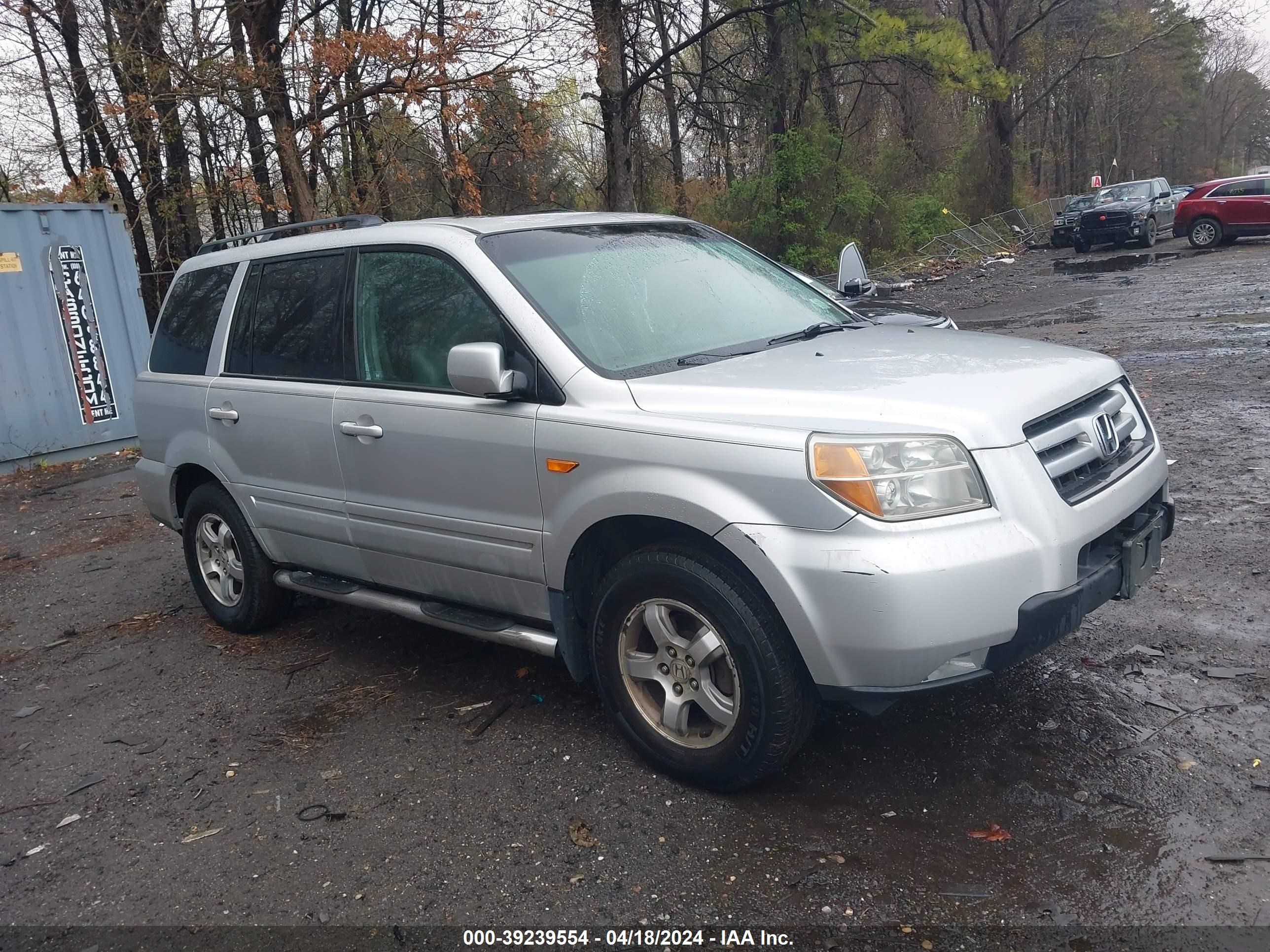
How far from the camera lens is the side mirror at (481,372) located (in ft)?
11.7

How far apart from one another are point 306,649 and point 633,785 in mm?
2324

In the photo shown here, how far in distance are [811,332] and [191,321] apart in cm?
331

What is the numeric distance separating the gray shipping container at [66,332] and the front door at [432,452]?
813 centimetres

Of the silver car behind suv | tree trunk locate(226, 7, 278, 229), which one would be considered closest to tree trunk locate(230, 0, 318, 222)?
tree trunk locate(226, 7, 278, 229)

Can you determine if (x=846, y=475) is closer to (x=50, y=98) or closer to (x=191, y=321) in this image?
(x=191, y=321)

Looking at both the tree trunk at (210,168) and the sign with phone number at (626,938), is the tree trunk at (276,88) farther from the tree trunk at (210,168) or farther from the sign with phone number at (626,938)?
the sign with phone number at (626,938)

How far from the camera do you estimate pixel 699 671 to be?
11.2 feet

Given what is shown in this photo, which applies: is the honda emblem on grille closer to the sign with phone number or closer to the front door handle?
the sign with phone number

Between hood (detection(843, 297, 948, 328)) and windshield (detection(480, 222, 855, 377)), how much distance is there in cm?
51

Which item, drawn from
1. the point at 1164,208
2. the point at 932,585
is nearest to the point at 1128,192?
the point at 1164,208

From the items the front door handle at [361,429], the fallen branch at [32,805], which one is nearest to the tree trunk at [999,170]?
the front door handle at [361,429]

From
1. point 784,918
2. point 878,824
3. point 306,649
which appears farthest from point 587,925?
point 306,649

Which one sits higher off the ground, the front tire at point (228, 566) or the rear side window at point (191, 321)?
the rear side window at point (191, 321)

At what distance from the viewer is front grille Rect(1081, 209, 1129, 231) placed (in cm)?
2858
